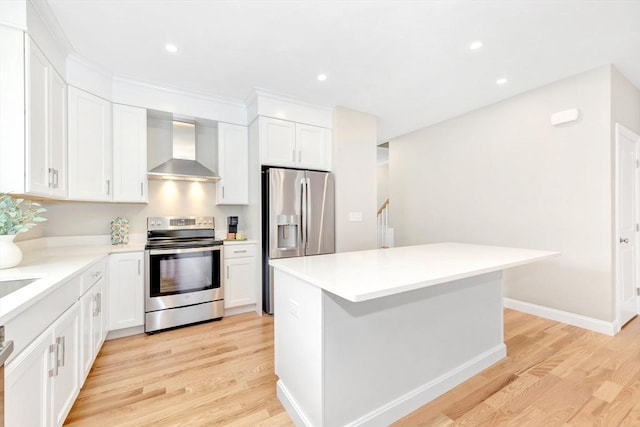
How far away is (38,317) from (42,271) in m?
0.59

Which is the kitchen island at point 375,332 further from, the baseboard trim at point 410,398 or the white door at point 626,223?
the white door at point 626,223

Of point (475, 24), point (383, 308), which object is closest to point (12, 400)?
point (383, 308)

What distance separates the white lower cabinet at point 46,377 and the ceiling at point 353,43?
2072 mm

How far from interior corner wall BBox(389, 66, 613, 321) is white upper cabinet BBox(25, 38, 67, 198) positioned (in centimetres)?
454

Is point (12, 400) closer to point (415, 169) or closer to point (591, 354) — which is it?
point (591, 354)

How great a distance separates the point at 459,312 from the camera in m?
1.98

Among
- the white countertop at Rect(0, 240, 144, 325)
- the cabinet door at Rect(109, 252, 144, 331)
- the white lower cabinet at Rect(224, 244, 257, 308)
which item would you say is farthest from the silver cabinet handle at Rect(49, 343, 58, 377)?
the white lower cabinet at Rect(224, 244, 257, 308)

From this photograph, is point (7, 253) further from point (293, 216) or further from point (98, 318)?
point (293, 216)

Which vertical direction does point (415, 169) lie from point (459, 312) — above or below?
above

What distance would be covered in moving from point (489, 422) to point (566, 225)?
7.91ft

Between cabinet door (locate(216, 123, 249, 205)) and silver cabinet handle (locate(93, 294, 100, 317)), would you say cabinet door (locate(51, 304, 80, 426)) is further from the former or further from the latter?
cabinet door (locate(216, 123, 249, 205))

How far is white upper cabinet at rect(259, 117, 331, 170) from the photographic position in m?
3.26

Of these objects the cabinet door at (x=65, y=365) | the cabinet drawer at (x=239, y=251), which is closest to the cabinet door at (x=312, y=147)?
the cabinet drawer at (x=239, y=251)

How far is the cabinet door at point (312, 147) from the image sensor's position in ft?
11.4
